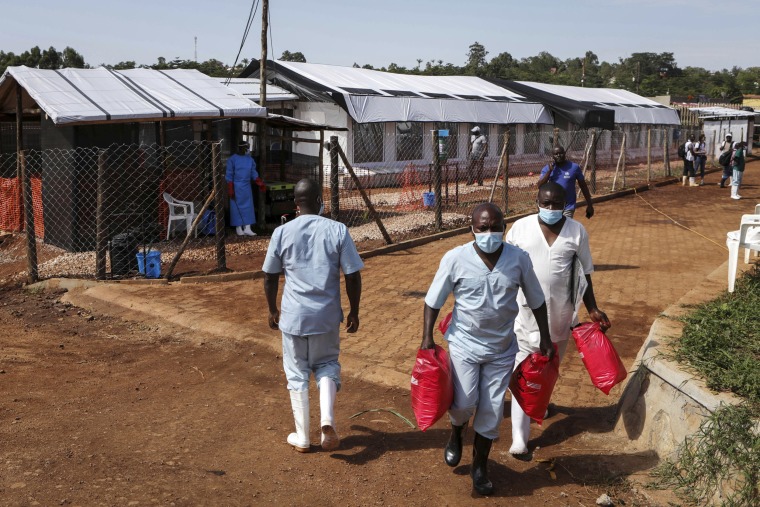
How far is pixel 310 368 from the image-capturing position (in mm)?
4824

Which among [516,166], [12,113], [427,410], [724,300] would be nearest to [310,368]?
[427,410]

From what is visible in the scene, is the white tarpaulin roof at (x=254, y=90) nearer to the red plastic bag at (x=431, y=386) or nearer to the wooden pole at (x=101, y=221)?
the wooden pole at (x=101, y=221)

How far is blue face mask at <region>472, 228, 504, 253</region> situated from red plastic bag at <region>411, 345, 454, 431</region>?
60 centimetres

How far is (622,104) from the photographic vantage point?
122 ft

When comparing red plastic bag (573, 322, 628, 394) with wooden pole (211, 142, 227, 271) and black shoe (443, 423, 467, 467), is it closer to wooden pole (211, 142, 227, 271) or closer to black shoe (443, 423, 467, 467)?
black shoe (443, 423, 467, 467)

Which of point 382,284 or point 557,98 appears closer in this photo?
point 382,284

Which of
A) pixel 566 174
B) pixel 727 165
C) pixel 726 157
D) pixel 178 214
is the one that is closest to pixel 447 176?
pixel 178 214

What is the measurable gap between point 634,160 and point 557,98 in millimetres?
4838

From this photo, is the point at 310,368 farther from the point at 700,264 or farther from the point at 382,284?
the point at 700,264

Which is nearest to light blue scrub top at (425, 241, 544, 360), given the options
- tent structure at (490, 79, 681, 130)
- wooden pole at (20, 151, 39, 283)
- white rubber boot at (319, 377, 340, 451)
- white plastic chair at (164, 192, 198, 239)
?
white rubber boot at (319, 377, 340, 451)

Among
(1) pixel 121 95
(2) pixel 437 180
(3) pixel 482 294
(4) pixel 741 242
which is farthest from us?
(1) pixel 121 95

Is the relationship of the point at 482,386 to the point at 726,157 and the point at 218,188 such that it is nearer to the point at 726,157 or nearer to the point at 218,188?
the point at 218,188

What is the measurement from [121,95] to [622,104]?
29.6m

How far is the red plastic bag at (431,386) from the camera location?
4.12m
